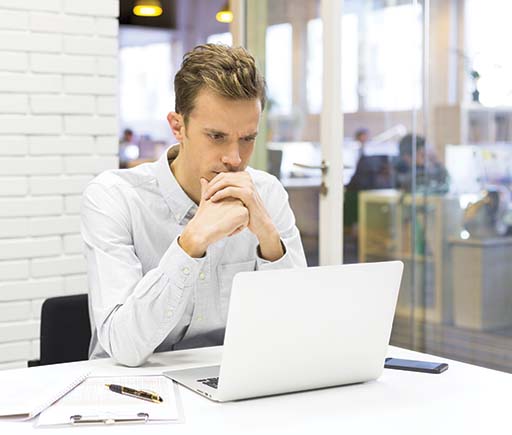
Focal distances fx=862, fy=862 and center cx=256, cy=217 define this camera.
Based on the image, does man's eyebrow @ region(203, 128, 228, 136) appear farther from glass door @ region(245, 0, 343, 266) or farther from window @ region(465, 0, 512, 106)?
window @ region(465, 0, 512, 106)

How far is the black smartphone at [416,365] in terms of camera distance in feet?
5.69

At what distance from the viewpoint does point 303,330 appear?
148cm

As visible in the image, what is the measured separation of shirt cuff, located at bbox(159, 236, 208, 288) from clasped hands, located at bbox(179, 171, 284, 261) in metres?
0.01

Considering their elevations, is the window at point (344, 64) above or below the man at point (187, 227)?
above

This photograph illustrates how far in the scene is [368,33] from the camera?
4.58m

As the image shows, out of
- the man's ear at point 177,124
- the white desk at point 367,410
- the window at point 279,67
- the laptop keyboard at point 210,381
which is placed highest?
the window at point 279,67

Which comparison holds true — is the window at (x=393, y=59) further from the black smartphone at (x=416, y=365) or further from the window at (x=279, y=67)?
the black smartphone at (x=416, y=365)

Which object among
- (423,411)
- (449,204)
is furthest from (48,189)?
(449,204)

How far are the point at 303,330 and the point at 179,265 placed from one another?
363 mm

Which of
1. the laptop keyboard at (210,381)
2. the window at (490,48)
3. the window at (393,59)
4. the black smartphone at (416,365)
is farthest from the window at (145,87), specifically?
the laptop keyboard at (210,381)

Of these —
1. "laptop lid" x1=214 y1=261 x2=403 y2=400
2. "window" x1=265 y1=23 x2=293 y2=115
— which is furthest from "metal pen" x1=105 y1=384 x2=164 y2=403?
"window" x1=265 y1=23 x2=293 y2=115

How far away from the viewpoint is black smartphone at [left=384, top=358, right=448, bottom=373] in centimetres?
173

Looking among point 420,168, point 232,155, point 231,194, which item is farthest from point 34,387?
point 420,168

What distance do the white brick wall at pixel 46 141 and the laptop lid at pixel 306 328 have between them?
1.73 m
